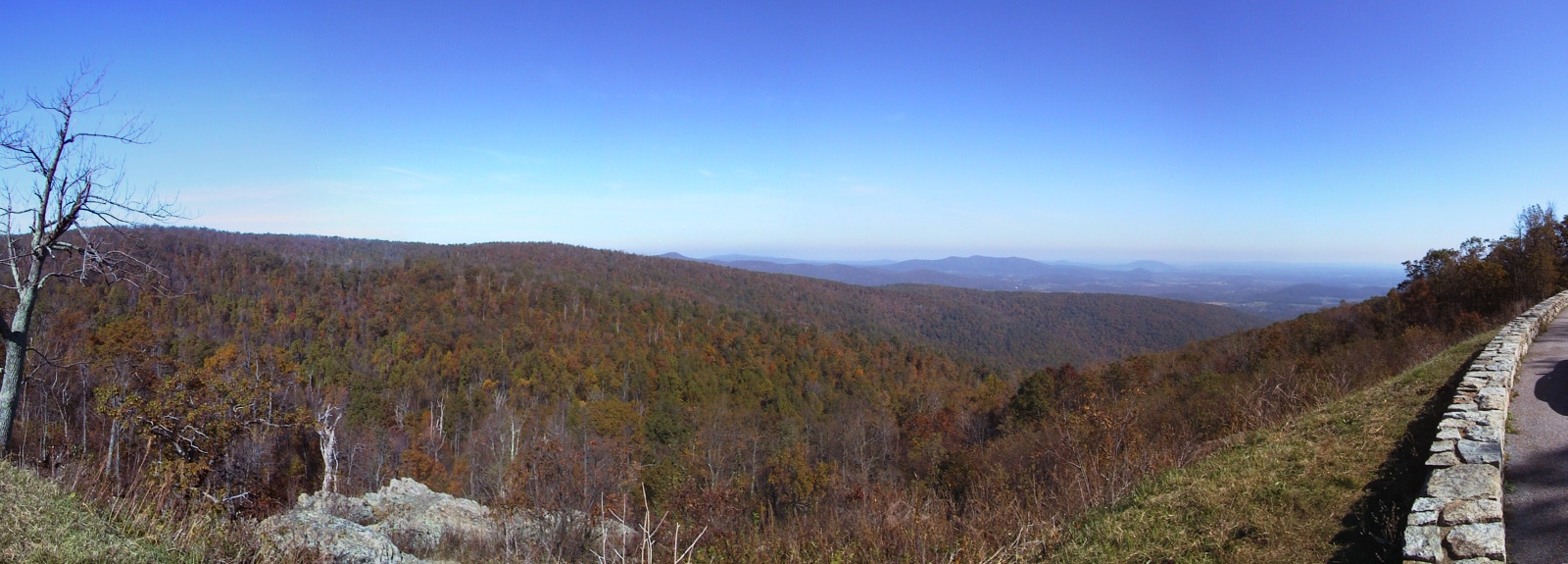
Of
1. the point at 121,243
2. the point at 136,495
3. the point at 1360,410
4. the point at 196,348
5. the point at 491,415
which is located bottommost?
the point at 491,415

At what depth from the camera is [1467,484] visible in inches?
160

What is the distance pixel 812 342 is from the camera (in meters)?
87.8

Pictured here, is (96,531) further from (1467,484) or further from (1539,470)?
(1539,470)

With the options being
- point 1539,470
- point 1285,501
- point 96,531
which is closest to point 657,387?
point 96,531

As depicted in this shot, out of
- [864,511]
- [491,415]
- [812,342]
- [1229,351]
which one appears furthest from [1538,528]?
[812,342]

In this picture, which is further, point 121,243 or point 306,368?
point 306,368

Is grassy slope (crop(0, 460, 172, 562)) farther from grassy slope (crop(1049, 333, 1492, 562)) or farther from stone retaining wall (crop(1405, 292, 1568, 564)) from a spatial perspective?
stone retaining wall (crop(1405, 292, 1568, 564))

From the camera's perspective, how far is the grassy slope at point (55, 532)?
3537mm

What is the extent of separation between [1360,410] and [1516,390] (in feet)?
6.19

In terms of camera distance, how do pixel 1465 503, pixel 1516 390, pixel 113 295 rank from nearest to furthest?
pixel 1465 503 < pixel 1516 390 < pixel 113 295

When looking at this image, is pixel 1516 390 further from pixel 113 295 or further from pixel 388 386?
pixel 113 295

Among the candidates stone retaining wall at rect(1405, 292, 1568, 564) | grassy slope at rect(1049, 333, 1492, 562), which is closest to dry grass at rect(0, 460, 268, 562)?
grassy slope at rect(1049, 333, 1492, 562)

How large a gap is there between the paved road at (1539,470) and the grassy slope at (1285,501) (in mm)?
520

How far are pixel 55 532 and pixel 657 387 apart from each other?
69.1 meters
